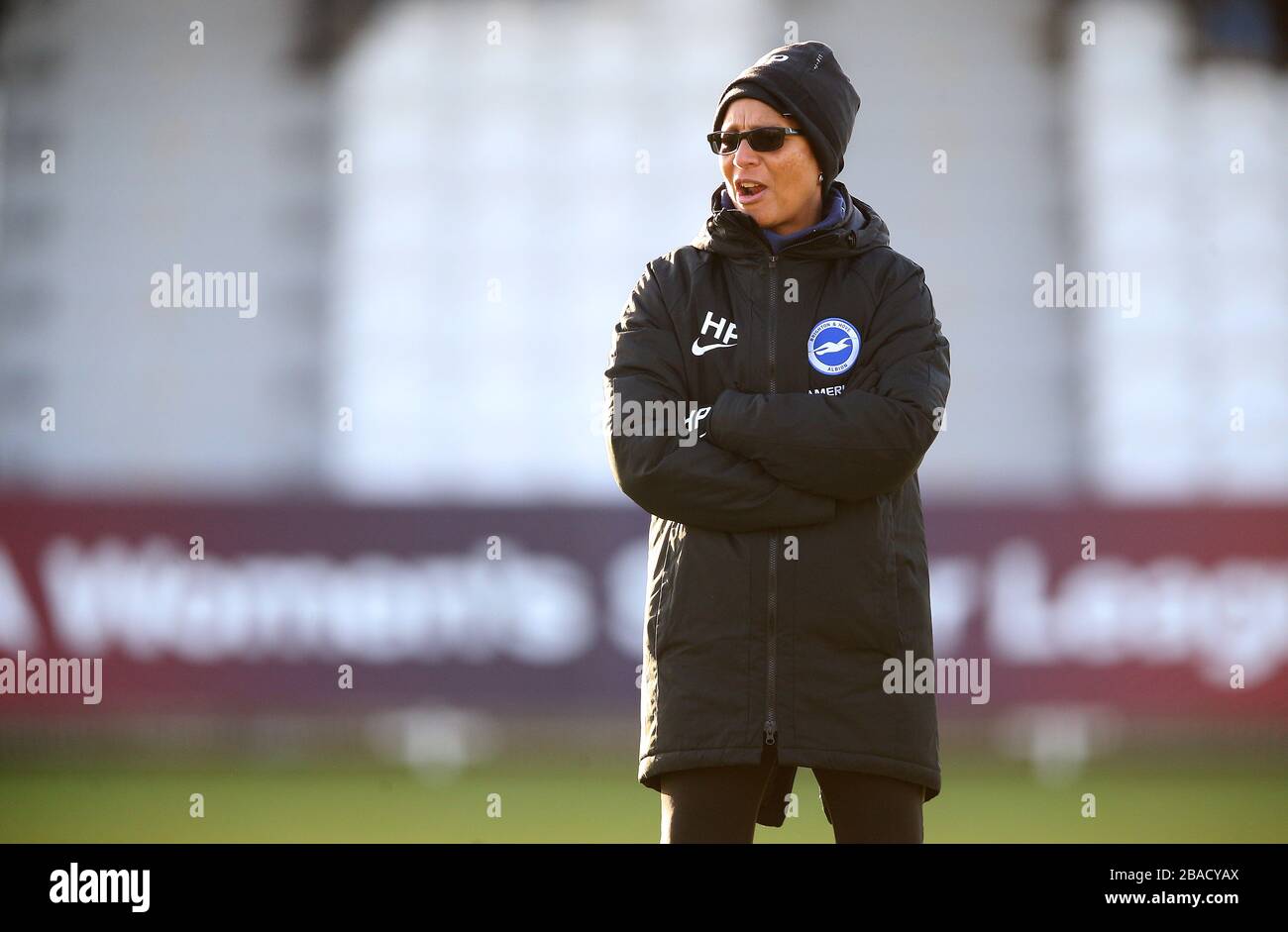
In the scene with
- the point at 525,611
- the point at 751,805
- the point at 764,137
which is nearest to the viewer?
the point at 751,805

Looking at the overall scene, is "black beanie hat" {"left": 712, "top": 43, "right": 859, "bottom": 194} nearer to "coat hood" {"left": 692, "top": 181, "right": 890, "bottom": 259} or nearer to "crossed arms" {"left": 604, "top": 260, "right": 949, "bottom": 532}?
"coat hood" {"left": 692, "top": 181, "right": 890, "bottom": 259}

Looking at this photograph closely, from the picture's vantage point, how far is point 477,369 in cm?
657

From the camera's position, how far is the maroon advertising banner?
5.90m

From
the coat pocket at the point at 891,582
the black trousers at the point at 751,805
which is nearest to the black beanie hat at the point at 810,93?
the coat pocket at the point at 891,582

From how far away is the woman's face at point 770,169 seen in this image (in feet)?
7.19

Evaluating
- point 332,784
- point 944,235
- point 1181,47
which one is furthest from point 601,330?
point 1181,47

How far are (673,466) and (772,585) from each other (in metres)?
0.22

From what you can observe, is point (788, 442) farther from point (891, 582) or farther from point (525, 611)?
point (525, 611)

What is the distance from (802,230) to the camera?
2.25m

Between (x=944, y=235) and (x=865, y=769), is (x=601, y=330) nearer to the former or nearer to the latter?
(x=944, y=235)

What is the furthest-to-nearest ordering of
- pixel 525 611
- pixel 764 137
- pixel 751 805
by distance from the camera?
pixel 525 611 → pixel 764 137 → pixel 751 805

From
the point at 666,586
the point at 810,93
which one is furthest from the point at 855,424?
the point at 810,93

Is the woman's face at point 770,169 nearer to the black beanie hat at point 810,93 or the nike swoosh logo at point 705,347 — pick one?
the black beanie hat at point 810,93

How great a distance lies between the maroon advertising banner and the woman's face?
388cm
